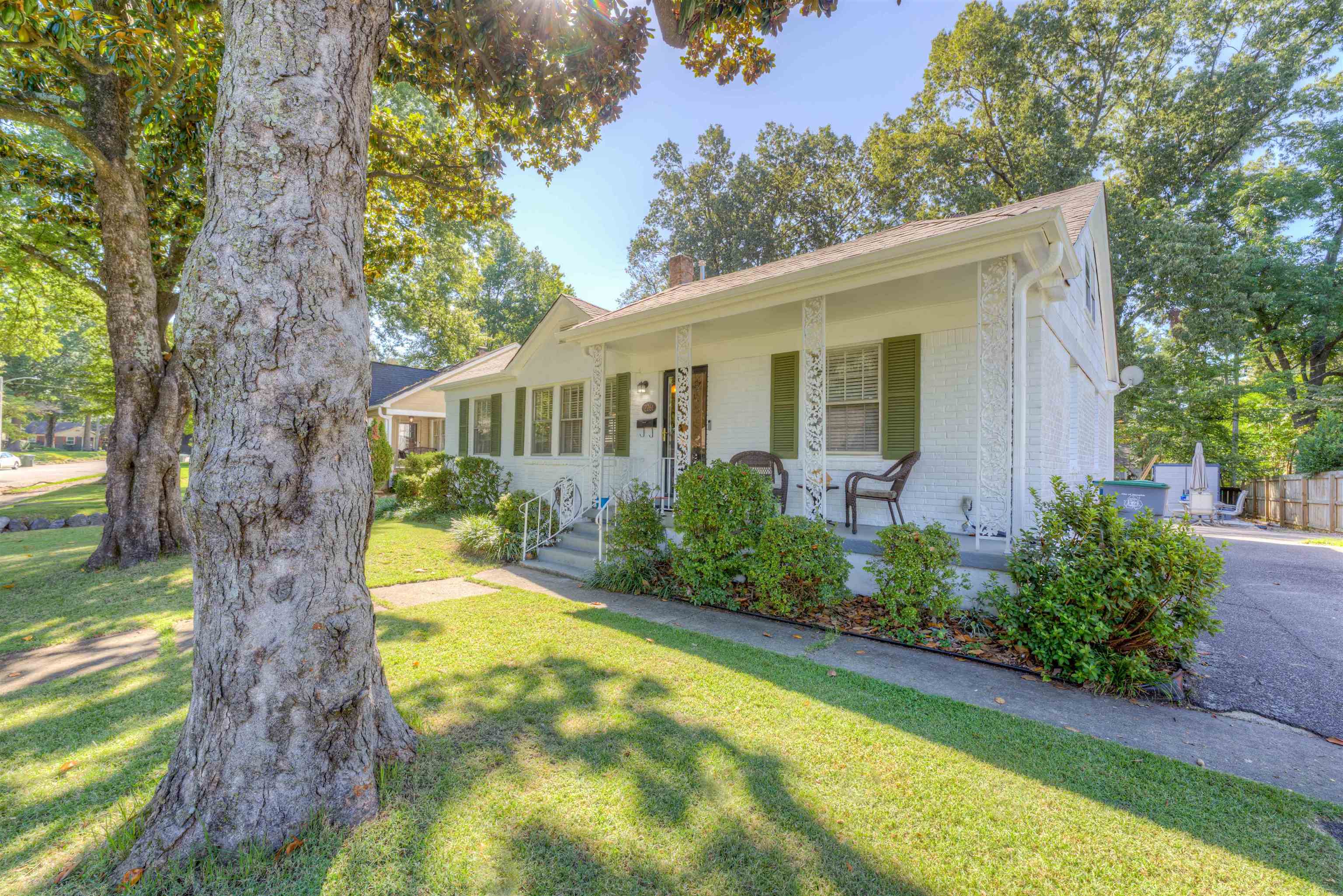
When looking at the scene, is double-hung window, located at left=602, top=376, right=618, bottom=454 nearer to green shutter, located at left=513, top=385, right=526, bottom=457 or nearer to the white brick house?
the white brick house

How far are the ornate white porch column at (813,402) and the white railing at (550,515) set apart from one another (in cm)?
359

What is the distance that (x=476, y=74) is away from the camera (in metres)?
5.79

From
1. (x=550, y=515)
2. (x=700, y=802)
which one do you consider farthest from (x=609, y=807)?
(x=550, y=515)

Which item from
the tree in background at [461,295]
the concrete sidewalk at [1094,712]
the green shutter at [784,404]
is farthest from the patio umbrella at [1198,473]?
the tree in background at [461,295]

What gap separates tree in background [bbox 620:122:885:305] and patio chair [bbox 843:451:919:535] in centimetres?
1660

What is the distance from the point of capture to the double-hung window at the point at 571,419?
33.0 feet

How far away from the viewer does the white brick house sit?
468 cm

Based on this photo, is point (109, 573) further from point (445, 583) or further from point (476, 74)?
point (476, 74)

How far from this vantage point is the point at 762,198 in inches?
813

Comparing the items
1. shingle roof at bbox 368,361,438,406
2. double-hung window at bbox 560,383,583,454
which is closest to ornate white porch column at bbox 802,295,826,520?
double-hung window at bbox 560,383,583,454

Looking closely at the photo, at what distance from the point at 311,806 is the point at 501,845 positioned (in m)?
0.77

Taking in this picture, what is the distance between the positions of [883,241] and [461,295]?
836 inches

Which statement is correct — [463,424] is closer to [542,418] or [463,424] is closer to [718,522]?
[542,418]

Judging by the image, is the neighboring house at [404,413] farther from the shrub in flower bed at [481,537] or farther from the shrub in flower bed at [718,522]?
the shrub in flower bed at [718,522]
